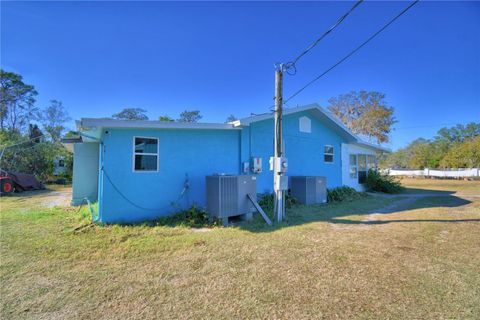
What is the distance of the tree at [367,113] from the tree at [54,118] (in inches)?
1384

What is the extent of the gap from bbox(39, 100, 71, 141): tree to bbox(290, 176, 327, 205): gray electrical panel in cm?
3170

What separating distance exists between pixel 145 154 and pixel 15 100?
107 ft

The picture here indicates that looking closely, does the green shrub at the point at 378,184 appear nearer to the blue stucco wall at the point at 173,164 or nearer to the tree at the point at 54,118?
the blue stucco wall at the point at 173,164

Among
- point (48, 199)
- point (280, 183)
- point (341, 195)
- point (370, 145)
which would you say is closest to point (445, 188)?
point (370, 145)

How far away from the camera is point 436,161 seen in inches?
1625

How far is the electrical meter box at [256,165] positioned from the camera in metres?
8.73

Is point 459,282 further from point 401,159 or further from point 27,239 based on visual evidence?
point 401,159

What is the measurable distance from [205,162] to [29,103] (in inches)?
1316

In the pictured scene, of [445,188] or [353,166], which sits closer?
[353,166]

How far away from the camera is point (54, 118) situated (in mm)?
31406

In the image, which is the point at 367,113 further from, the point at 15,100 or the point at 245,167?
the point at 15,100

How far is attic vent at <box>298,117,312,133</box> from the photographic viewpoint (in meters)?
10.6

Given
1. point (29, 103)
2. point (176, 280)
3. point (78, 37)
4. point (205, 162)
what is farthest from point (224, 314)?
point (29, 103)

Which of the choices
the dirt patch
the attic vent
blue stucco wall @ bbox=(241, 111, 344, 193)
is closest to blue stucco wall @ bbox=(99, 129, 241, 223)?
blue stucco wall @ bbox=(241, 111, 344, 193)
